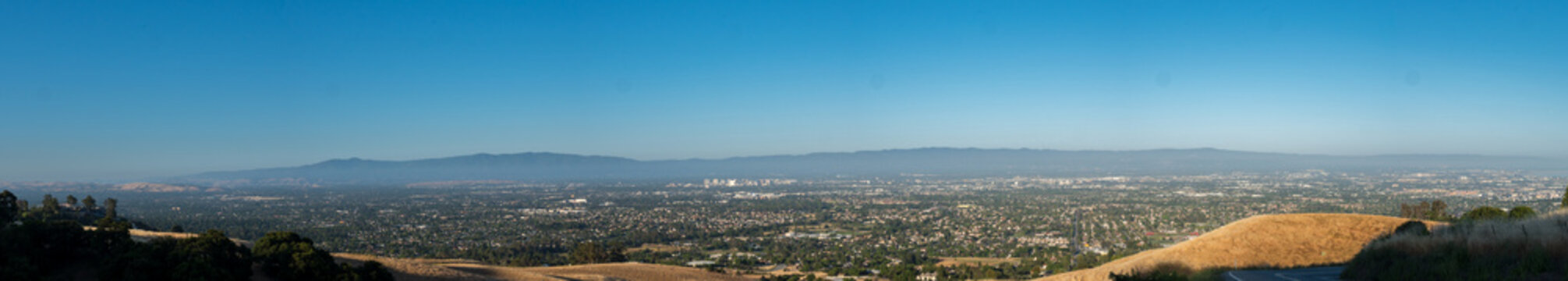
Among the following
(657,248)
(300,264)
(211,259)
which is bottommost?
(657,248)

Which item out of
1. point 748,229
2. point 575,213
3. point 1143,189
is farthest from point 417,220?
point 1143,189

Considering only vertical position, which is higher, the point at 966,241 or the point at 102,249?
the point at 102,249

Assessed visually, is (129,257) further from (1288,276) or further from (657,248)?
(657,248)

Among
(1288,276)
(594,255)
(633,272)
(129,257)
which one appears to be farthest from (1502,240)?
(594,255)

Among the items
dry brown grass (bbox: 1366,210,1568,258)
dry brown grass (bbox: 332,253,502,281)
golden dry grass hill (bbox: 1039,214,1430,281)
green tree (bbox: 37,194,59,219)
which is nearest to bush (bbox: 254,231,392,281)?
dry brown grass (bbox: 332,253,502,281)

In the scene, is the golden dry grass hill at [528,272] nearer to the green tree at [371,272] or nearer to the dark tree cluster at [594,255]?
the green tree at [371,272]

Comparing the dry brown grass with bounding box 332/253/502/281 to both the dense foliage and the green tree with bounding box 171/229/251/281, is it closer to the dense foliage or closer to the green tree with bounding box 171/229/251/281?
the dense foliage

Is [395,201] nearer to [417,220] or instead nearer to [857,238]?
[417,220]
